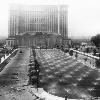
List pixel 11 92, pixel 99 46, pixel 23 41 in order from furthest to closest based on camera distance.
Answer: pixel 23 41 < pixel 99 46 < pixel 11 92

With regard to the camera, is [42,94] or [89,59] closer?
[42,94]

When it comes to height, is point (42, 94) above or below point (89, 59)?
above

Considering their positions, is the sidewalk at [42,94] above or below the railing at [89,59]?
above

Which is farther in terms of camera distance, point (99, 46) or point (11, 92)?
point (99, 46)

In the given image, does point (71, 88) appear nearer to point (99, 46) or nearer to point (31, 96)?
point (31, 96)

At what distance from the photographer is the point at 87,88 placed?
33844 mm

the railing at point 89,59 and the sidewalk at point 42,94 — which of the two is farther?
the railing at point 89,59

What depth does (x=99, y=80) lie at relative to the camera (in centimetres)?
4059

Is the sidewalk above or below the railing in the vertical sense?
above

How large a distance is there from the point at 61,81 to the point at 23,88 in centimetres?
888

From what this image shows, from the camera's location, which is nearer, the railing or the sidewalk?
the sidewalk

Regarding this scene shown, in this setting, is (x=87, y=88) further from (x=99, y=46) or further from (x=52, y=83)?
(x=99, y=46)

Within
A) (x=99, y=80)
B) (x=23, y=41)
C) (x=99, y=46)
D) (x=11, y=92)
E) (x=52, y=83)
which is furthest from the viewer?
(x=23, y=41)

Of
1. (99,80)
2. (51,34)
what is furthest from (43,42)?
(99,80)
